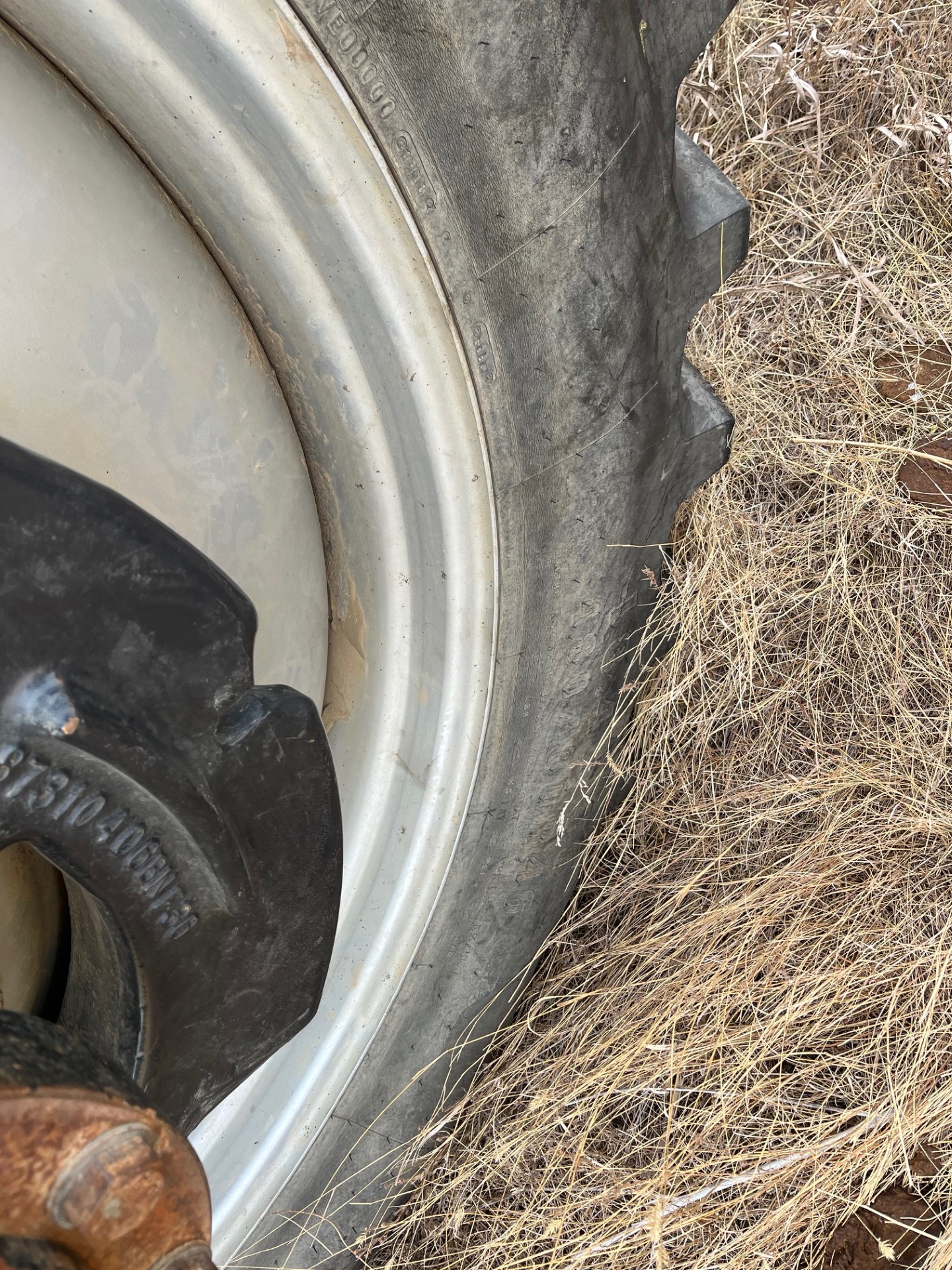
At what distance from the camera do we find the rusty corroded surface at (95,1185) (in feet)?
1.36

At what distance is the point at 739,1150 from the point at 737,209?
917mm

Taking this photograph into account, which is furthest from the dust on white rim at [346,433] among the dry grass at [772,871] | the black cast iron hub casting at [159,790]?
the dry grass at [772,871]

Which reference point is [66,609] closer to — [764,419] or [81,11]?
[81,11]

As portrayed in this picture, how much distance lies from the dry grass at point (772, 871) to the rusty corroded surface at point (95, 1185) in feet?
2.15

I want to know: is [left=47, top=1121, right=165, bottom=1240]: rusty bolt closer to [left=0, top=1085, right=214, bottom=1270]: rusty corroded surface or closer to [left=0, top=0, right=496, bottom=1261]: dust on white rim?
[left=0, top=1085, right=214, bottom=1270]: rusty corroded surface

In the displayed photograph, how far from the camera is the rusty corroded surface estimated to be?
1.36 feet

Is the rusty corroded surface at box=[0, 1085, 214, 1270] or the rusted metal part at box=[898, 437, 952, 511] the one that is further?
the rusted metal part at box=[898, 437, 952, 511]

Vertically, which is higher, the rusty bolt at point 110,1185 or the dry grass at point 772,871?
the rusty bolt at point 110,1185

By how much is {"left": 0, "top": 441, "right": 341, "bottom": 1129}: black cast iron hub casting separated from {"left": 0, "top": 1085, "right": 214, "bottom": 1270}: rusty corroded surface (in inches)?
4.8

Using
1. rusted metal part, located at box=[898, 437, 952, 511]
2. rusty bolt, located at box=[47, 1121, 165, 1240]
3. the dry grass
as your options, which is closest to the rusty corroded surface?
rusty bolt, located at box=[47, 1121, 165, 1240]

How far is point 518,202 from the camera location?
2.00ft

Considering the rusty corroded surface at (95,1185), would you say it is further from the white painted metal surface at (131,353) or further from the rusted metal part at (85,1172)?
the white painted metal surface at (131,353)

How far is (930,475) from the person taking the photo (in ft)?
4.29

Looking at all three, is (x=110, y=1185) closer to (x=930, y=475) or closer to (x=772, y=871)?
(x=772, y=871)
